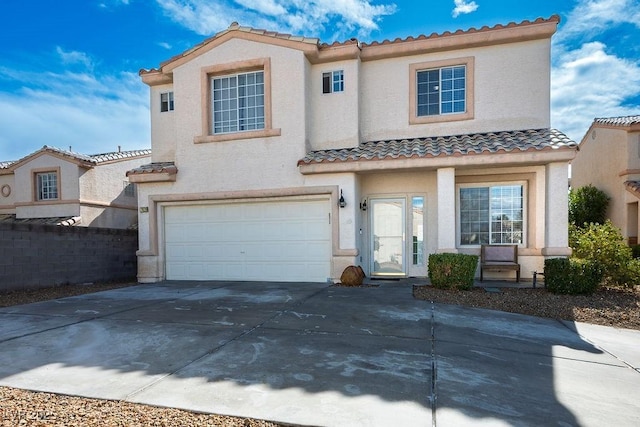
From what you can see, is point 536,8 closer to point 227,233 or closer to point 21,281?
point 227,233

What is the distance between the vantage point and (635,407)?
3.31 m

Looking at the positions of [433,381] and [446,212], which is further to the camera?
[446,212]

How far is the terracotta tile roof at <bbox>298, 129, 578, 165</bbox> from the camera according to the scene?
903cm

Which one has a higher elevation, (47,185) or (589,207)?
(47,185)

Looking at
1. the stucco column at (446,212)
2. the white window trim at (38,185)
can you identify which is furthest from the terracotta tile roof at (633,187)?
the white window trim at (38,185)

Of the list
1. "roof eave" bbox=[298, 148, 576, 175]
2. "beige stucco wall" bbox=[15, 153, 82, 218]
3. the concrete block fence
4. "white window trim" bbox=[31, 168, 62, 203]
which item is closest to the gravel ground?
"roof eave" bbox=[298, 148, 576, 175]

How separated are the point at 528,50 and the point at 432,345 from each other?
30.3 ft

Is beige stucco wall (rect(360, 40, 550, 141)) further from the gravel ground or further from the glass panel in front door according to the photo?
the gravel ground

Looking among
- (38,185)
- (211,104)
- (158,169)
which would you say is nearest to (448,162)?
(211,104)

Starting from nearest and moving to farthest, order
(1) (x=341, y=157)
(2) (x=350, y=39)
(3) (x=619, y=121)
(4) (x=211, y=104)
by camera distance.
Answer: (1) (x=341, y=157) → (2) (x=350, y=39) → (4) (x=211, y=104) → (3) (x=619, y=121)

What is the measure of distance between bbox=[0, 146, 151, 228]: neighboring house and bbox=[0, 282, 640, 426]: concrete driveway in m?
11.3

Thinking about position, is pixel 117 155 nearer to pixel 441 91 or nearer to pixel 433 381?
pixel 441 91

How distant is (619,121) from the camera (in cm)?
1630

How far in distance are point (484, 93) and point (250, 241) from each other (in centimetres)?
798
